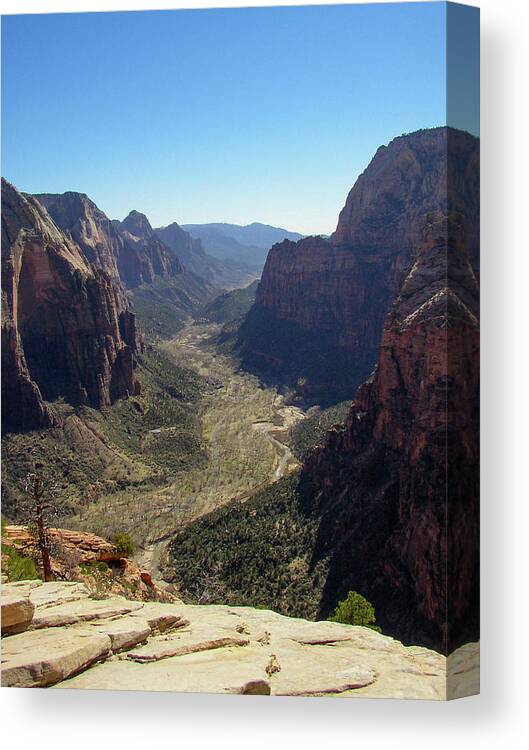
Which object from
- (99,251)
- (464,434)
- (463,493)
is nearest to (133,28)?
(464,434)

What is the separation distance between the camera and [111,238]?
52656mm

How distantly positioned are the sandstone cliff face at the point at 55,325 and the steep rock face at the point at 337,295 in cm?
2263

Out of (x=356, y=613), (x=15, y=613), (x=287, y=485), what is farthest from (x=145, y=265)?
(x=15, y=613)

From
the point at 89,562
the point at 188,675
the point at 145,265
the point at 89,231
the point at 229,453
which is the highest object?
the point at 145,265

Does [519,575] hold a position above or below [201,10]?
below

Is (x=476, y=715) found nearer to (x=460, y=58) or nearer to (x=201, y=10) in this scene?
(x=460, y=58)

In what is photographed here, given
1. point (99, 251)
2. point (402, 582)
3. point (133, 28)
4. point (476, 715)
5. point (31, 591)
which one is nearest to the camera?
point (476, 715)

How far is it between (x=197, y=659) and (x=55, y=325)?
118 feet

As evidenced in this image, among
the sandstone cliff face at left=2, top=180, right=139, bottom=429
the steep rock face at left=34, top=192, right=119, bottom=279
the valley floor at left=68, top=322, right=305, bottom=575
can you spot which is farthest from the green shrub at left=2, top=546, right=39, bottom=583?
the steep rock face at left=34, top=192, right=119, bottom=279

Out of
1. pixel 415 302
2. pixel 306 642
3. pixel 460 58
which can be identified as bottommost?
pixel 306 642

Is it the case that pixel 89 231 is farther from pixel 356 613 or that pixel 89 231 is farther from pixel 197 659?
pixel 197 659

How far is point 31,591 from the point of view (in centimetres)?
1462

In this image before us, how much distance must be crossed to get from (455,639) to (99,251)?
55.0 m

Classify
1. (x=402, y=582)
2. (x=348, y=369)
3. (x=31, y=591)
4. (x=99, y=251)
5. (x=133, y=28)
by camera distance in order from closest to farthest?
(x=31, y=591)
(x=133, y=28)
(x=402, y=582)
(x=99, y=251)
(x=348, y=369)
